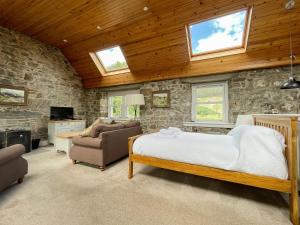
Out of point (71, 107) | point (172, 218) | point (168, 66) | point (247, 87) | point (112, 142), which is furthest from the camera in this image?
point (71, 107)

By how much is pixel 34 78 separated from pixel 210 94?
17.8 feet

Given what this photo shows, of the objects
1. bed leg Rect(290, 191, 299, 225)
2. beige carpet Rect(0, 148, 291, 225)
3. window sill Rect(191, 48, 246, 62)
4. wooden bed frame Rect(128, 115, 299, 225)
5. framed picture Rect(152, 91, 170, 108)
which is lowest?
beige carpet Rect(0, 148, 291, 225)

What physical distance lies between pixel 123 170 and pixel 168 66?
10.6ft

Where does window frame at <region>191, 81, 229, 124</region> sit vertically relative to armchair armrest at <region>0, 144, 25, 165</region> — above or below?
above

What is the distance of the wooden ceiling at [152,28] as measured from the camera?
2975mm

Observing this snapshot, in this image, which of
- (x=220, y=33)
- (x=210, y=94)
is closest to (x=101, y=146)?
(x=210, y=94)

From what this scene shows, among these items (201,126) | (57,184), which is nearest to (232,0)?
(201,126)

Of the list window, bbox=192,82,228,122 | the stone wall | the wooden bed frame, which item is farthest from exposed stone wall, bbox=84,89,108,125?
the wooden bed frame

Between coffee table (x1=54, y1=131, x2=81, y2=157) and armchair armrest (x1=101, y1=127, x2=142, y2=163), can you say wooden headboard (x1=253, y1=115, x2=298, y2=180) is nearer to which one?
armchair armrest (x1=101, y1=127, x2=142, y2=163)

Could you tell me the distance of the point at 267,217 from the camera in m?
1.58

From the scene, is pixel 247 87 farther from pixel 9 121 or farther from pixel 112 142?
pixel 9 121

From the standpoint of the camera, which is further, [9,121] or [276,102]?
[9,121]

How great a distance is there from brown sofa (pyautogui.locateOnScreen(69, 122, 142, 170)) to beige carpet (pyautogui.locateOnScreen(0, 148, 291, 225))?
30 cm

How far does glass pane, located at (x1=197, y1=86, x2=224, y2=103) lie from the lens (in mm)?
4196
